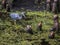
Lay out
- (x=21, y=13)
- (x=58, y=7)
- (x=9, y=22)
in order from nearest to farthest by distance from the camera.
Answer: (x=9, y=22) → (x=21, y=13) → (x=58, y=7)

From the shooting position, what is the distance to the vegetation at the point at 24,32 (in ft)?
39.5

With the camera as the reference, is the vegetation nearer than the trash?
Yes

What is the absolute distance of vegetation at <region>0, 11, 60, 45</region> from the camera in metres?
12.0

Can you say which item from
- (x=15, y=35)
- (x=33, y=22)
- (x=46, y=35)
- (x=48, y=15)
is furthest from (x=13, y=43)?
(x=48, y=15)

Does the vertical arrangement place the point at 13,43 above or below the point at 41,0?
below

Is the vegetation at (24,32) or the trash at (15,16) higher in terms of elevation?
the trash at (15,16)

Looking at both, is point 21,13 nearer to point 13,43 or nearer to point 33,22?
point 33,22

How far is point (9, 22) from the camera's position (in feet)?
45.7

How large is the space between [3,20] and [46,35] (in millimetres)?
2606

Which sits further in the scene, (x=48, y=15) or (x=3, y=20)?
(x=48, y=15)

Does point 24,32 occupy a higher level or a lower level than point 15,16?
lower

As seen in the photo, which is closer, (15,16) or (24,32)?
(24,32)

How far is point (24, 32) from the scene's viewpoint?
508 inches

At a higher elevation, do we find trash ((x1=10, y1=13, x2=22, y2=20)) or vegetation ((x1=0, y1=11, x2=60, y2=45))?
trash ((x1=10, y1=13, x2=22, y2=20))
